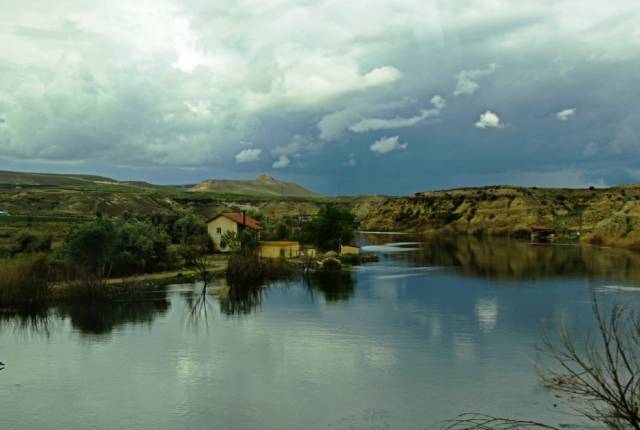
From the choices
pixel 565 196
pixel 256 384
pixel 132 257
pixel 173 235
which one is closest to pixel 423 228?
pixel 565 196

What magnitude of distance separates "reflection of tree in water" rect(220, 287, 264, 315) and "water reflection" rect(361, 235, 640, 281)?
20646mm

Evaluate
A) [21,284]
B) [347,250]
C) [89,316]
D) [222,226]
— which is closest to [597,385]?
[89,316]

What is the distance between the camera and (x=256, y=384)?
2209 centimetres

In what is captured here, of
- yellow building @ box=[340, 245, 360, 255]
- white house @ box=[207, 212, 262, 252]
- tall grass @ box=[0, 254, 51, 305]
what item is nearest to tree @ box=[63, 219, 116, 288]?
tall grass @ box=[0, 254, 51, 305]

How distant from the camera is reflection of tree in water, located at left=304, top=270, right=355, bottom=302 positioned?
43.1 m

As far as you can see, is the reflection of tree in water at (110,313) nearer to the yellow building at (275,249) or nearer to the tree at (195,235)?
the tree at (195,235)

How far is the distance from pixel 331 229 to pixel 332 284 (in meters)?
20.4

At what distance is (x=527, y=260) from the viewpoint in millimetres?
67562

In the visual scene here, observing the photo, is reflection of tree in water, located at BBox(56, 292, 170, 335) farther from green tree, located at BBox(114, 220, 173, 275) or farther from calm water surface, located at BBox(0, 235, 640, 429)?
green tree, located at BBox(114, 220, 173, 275)

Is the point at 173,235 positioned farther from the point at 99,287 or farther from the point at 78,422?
the point at 78,422

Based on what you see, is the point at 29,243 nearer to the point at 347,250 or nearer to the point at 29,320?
the point at 29,320

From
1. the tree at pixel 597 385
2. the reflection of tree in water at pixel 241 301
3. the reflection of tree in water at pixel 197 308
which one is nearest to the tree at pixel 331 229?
the reflection of tree in water at pixel 241 301

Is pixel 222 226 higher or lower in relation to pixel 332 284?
higher

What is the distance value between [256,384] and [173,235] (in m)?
45.2
